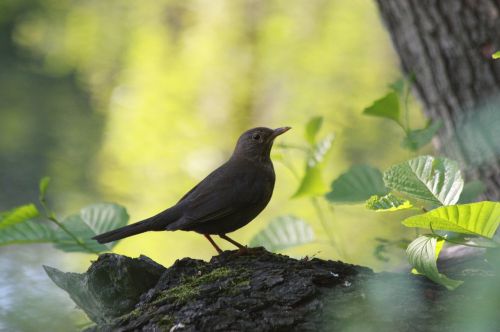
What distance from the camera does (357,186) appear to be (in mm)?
2145

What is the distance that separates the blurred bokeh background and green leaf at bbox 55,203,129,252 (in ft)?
5.04

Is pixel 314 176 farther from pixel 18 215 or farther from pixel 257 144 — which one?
pixel 18 215

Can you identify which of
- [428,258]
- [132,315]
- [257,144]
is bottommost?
[428,258]

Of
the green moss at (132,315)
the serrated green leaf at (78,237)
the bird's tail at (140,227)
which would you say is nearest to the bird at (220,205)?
the bird's tail at (140,227)

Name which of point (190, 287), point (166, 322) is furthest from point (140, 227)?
point (166, 322)

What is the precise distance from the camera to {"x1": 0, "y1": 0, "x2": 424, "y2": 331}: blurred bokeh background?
4496 millimetres

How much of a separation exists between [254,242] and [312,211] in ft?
6.93

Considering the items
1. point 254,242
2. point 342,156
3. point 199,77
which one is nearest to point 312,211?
point 342,156

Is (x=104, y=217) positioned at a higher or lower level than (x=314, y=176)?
higher

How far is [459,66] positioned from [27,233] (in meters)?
1.77

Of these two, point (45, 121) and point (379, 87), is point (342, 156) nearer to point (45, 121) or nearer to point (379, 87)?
point (379, 87)

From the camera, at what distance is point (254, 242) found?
2447 mm

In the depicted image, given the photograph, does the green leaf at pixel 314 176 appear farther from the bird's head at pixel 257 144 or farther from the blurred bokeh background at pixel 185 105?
the blurred bokeh background at pixel 185 105

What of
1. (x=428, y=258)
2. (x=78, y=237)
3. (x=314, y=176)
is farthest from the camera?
(x=314, y=176)
